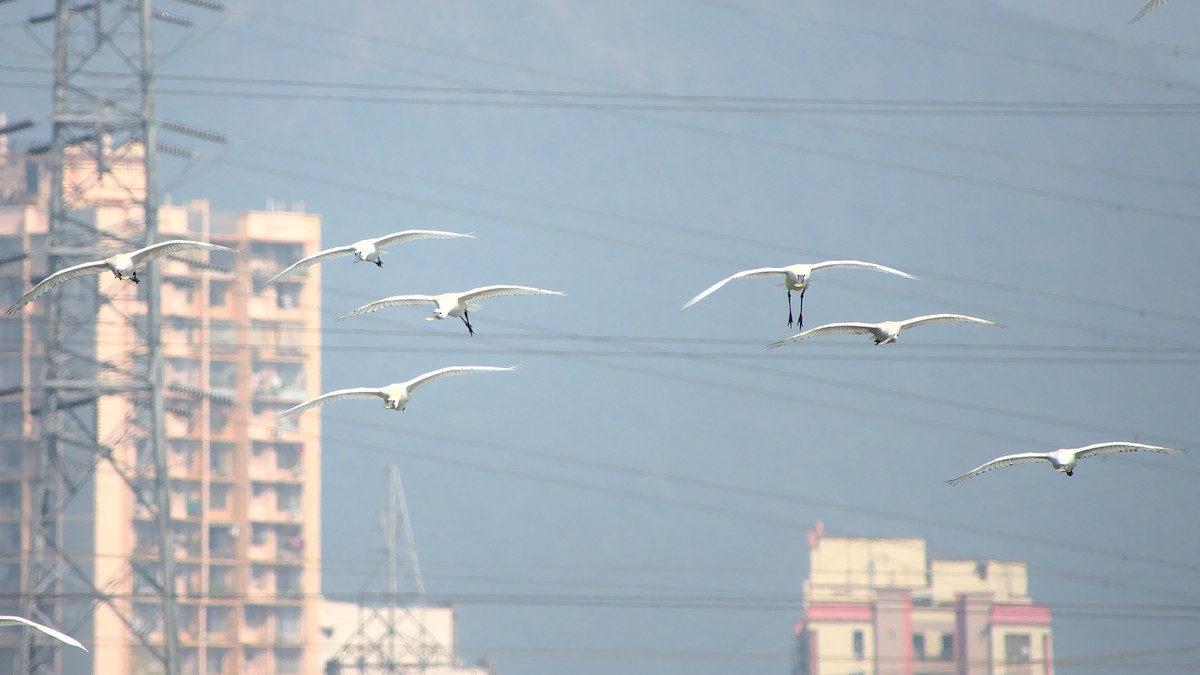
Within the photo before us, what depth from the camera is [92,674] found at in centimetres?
11306

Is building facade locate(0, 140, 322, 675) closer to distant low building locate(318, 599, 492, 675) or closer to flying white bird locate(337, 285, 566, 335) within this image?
distant low building locate(318, 599, 492, 675)

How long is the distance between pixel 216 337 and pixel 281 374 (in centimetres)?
638

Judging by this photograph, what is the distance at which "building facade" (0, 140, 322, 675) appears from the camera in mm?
119438

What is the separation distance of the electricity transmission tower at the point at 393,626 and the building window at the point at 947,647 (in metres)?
36.9

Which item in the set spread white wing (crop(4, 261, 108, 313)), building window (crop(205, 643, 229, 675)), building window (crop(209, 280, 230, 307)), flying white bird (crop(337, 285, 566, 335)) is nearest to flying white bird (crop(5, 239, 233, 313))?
spread white wing (crop(4, 261, 108, 313))

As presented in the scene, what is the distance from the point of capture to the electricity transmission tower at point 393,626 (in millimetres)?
104062

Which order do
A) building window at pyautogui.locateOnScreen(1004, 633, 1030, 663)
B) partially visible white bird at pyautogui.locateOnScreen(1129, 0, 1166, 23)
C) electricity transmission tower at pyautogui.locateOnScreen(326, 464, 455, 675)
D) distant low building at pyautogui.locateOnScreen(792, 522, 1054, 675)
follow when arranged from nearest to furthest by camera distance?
partially visible white bird at pyautogui.locateOnScreen(1129, 0, 1166, 23) < electricity transmission tower at pyautogui.locateOnScreen(326, 464, 455, 675) < building window at pyautogui.locateOnScreen(1004, 633, 1030, 663) < distant low building at pyautogui.locateOnScreen(792, 522, 1054, 675)

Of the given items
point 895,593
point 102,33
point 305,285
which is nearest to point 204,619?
point 305,285

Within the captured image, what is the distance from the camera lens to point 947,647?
13850cm

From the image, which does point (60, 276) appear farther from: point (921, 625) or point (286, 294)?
point (921, 625)

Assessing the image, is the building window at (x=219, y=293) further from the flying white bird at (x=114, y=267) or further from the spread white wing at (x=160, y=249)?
the spread white wing at (x=160, y=249)

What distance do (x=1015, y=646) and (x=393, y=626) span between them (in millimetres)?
53928

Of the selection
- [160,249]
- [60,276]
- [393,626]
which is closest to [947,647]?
[393,626]

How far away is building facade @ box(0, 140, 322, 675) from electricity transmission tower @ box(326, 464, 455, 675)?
6.34 meters
